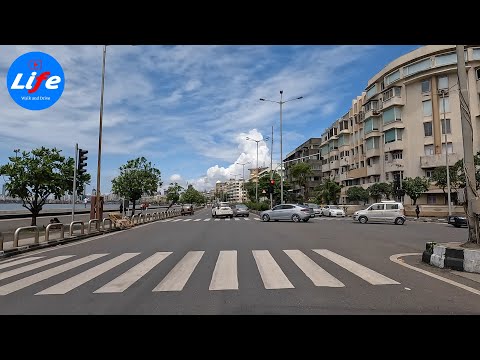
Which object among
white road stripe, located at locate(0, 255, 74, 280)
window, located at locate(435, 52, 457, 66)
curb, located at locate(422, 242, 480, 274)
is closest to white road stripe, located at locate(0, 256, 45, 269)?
white road stripe, located at locate(0, 255, 74, 280)

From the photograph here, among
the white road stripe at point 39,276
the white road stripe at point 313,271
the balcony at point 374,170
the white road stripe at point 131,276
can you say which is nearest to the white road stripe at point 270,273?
the white road stripe at point 313,271

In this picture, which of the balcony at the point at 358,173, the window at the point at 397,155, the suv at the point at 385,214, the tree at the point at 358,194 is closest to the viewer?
the suv at the point at 385,214

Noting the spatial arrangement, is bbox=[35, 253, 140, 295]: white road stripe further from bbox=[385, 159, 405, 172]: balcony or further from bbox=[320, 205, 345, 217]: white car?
bbox=[385, 159, 405, 172]: balcony

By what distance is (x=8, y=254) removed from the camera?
35.2ft

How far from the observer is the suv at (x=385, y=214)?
2581cm

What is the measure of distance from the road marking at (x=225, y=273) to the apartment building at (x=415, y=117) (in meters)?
33.4

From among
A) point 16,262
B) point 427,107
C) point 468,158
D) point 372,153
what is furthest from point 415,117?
point 16,262

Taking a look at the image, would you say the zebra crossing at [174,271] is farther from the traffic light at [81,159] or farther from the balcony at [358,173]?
the balcony at [358,173]

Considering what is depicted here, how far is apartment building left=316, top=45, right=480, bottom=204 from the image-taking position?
40.6 m
